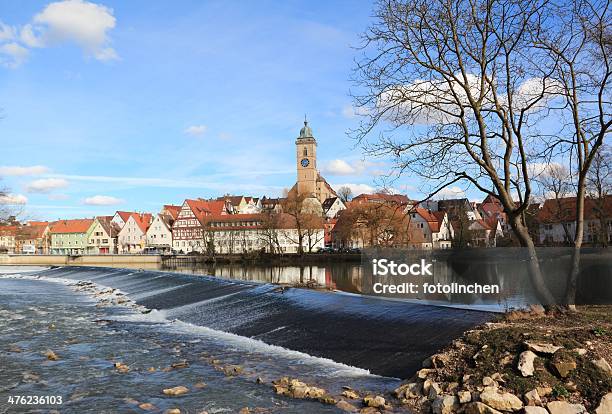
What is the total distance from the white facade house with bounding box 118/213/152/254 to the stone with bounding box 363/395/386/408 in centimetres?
10531

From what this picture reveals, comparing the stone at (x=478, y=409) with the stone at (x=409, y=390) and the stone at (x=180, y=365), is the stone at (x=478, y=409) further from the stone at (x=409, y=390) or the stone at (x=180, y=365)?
the stone at (x=180, y=365)

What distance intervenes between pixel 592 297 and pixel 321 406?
59.0ft

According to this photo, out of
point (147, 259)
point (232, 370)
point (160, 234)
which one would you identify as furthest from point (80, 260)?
point (232, 370)

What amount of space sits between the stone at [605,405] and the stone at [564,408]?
0.62 feet

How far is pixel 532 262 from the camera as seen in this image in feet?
37.7

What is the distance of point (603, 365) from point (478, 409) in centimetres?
216

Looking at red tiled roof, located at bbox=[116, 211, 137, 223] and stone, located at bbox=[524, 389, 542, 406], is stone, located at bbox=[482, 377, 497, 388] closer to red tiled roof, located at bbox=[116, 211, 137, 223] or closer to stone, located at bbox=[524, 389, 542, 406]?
stone, located at bbox=[524, 389, 542, 406]

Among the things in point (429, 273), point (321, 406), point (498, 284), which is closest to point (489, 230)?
point (429, 273)

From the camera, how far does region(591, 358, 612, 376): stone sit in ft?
26.1

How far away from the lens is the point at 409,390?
30.3ft

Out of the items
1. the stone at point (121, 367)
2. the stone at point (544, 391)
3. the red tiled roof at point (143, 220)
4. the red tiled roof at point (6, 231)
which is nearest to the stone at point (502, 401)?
the stone at point (544, 391)

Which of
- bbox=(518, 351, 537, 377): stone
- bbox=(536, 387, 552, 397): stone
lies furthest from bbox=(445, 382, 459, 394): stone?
bbox=(536, 387, 552, 397): stone

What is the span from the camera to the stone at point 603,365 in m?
7.95

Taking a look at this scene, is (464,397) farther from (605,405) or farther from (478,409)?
(605,405)
